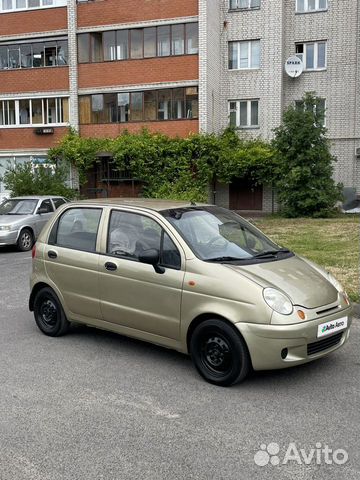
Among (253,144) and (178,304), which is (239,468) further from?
(253,144)

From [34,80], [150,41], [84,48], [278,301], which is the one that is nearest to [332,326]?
[278,301]

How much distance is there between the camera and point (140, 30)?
1053 inches

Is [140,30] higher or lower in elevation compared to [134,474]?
higher

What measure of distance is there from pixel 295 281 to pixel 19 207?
1265cm

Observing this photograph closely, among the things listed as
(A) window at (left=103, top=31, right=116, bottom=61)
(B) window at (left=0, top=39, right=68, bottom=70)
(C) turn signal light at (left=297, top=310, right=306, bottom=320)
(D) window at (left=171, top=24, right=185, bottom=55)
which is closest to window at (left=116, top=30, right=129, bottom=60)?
(A) window at (left=103, top=31, right=116, bottom=61)

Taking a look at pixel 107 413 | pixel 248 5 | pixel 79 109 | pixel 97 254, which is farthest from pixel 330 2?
pixel 107 413

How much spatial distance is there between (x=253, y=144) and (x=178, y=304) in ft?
71.0

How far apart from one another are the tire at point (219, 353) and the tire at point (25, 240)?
36.4ft

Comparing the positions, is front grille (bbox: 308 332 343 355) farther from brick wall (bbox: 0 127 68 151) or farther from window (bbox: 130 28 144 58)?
brick wall (bbox: 0 127 68 151)

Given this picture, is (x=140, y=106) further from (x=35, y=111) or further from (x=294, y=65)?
(x=294, y=65)

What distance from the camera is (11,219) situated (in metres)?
15.2

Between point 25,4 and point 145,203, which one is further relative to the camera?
point 25,4

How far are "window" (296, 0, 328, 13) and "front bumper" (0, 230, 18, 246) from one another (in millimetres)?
20026

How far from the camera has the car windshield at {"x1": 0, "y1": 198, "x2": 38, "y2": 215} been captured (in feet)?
52.1
